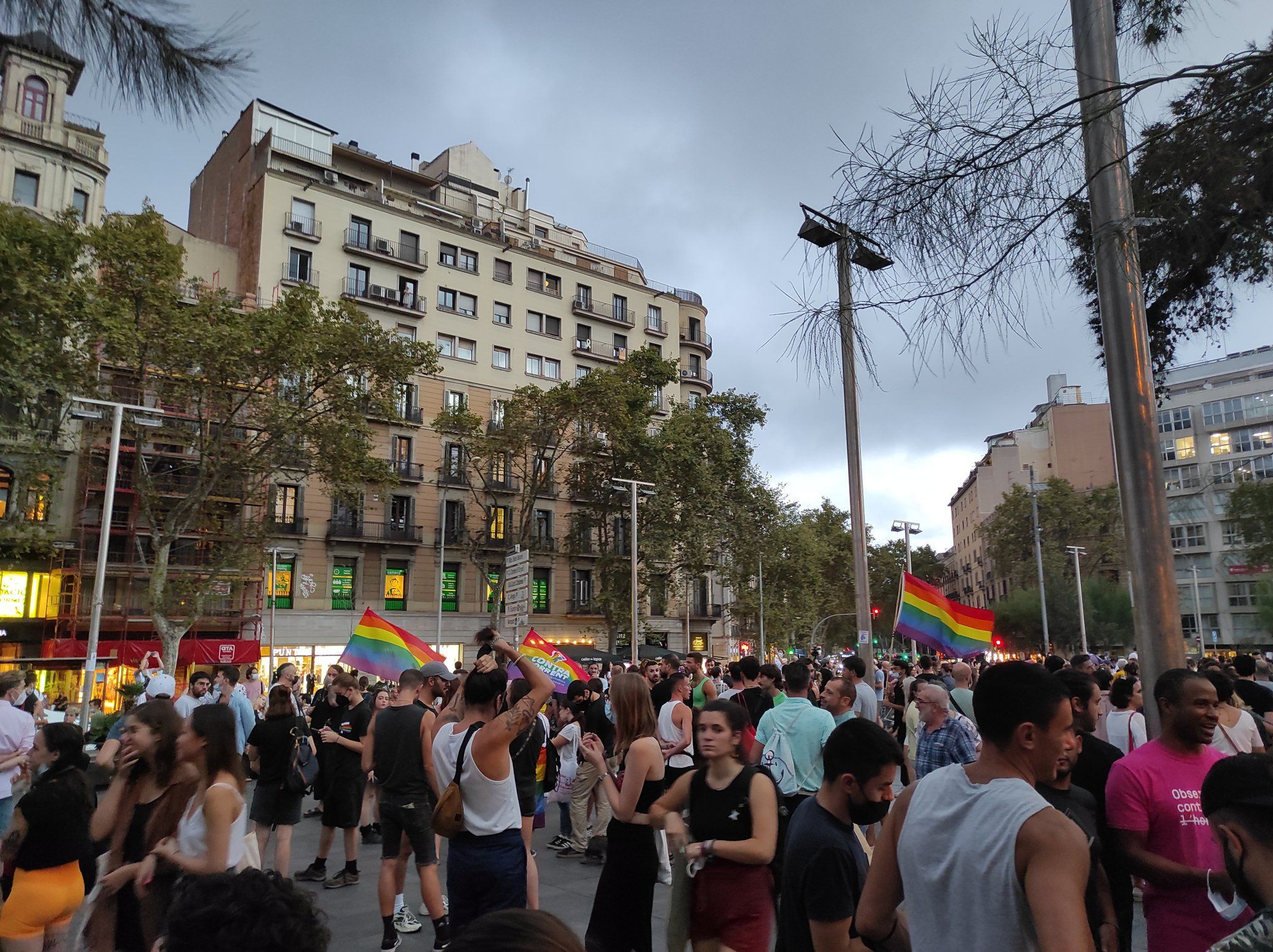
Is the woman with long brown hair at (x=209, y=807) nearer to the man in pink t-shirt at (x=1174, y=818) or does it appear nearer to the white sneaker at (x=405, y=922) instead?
the white sneaker at (x=405, y=922)

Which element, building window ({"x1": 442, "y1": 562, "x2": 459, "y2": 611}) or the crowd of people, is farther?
building window ({"x1": 442, "y1": 562, "x2": 459, "y2": 611})

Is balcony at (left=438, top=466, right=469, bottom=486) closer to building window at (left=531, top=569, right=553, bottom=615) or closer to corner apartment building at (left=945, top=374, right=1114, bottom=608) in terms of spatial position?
building window at (left=531, top=569, right=553, bottom=615)

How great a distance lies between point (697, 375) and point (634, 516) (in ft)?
78.0

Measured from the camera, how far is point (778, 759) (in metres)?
6.32

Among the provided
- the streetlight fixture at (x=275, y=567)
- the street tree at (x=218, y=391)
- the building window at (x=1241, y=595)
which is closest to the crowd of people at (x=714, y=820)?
the street tree at (x=218, y=391)

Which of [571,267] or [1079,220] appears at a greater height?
[571,267]

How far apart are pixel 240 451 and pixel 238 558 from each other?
12.2 feet

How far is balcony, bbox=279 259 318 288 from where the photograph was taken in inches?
1505

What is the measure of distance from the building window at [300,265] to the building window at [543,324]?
1112 cm

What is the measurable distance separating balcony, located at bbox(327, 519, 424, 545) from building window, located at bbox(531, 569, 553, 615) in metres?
6.28

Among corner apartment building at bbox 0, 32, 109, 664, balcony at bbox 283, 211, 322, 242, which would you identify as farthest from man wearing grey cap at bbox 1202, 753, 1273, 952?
balcony at bbox 283, 211, 322, 242

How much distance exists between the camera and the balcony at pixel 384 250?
40.0 m

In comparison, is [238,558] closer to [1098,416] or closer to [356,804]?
[356,804]

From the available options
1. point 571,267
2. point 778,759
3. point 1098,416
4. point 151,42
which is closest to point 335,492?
point 571,267
